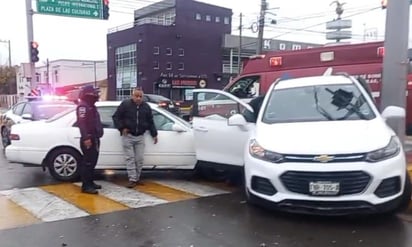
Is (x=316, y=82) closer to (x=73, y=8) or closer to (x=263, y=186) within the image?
(x=263, y=186)

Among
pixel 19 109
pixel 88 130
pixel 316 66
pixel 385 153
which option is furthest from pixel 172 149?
pixel 19 109

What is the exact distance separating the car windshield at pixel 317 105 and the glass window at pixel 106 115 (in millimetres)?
3047

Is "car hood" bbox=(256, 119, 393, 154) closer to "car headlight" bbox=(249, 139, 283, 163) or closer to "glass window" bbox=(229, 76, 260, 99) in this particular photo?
"car headlight" bbox=(249, 139, 283, 163)

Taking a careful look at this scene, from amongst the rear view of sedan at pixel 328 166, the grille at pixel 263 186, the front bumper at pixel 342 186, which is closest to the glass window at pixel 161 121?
the rear view of sedan at pixel 328 166

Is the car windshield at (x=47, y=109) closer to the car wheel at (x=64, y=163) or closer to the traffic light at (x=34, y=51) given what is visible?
the car wheel at (x=64, y=163)

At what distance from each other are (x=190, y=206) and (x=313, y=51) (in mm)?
6511

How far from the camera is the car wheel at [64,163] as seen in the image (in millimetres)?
8281

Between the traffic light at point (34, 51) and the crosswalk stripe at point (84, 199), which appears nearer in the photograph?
the crosswalk stripe at point (84, 199)

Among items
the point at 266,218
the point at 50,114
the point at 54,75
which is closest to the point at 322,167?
the point at 266,218

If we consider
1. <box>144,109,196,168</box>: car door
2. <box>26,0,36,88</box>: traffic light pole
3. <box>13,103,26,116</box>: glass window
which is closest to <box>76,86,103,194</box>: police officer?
<box>144,109,196,168</box>: car door

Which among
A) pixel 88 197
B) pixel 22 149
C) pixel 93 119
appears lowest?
pixel 88 197

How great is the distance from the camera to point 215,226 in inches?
223

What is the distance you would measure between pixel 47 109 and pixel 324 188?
9404 mm

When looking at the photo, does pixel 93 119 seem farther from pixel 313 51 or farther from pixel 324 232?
pixel 313 51
